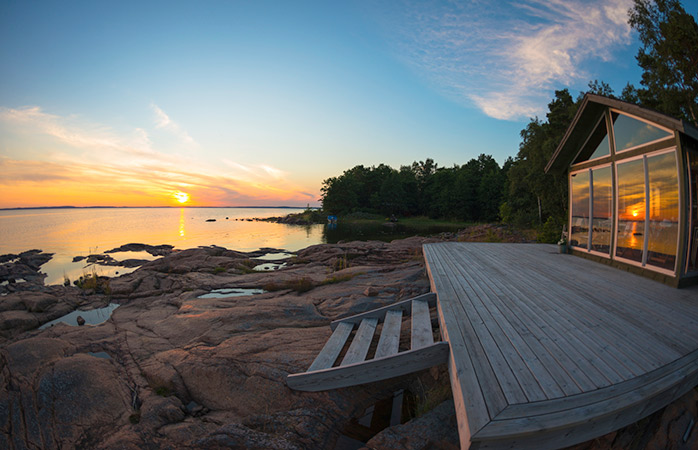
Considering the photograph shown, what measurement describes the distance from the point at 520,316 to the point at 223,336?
5082mm

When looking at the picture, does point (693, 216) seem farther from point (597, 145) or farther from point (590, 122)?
point (590, 122)

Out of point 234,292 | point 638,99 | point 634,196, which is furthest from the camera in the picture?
point 638,99

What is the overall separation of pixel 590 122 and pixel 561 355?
8621 millimetres

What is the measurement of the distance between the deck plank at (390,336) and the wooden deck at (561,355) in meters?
0.70

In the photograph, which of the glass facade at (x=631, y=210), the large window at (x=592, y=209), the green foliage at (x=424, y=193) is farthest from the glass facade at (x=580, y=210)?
the green foliage at (x=424, y=193)

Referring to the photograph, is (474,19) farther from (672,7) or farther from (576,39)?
(672,7)

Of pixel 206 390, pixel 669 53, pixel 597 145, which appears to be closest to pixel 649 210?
pixel 597 145

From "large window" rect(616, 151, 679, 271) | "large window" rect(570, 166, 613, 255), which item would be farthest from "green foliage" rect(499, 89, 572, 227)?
"large window" rect(616, 151, 679, 271)

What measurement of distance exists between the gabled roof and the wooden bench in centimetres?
605

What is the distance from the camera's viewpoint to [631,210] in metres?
7.13

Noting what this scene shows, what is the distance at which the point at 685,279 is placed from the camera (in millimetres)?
5887

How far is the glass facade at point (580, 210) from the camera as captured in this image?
906 cm

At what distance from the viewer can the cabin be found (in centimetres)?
588

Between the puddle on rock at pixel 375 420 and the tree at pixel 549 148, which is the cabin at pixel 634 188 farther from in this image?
the tree at pixel 549 148
